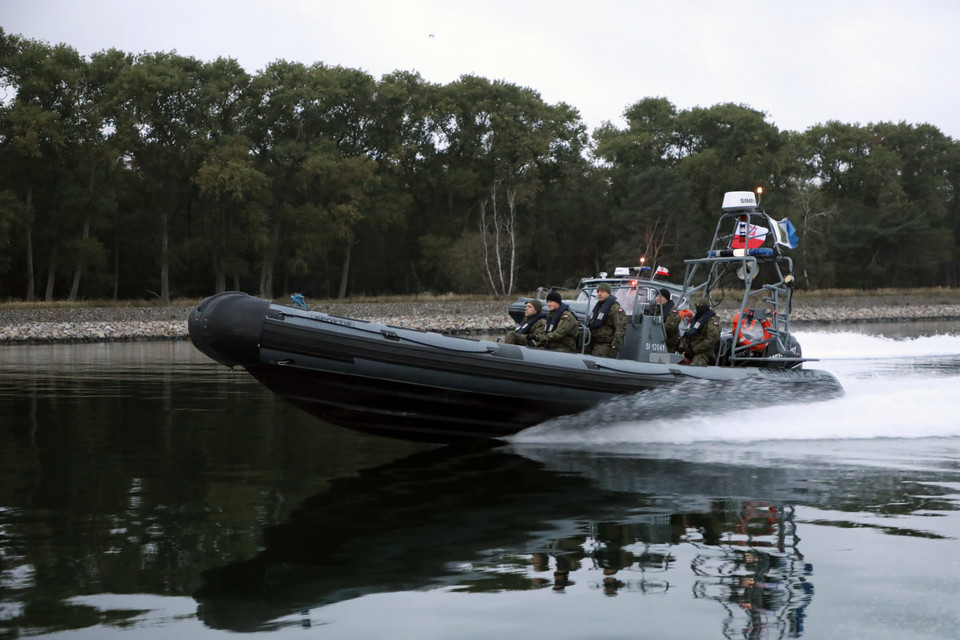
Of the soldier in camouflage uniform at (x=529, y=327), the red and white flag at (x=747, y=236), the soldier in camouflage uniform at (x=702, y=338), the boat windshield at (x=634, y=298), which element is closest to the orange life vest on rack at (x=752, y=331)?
the soldier in camouflage uniform at (x=702, y=338)

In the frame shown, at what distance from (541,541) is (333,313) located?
102 feet

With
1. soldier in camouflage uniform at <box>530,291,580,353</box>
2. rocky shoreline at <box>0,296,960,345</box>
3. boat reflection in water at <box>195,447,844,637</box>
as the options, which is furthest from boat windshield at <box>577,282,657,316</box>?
rocky shoreline at <box>0,296,960,345</box>

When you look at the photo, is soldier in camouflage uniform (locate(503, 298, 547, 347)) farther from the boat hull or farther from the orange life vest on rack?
the orange life vest on rack

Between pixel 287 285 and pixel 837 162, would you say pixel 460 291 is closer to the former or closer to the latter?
pixel 287 285

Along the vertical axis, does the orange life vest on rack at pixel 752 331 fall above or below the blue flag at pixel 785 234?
below

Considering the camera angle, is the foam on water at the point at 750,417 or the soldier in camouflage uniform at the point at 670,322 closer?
the foam on water at the point at 750,417

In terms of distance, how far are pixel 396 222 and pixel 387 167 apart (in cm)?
366

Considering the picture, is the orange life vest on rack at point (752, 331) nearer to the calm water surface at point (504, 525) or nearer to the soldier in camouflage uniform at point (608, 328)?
the calm water surface at point (504, 525)

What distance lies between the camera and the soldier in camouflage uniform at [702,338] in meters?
10.0

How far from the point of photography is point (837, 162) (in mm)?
66062

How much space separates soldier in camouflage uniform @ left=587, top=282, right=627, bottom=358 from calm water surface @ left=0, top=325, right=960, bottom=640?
0.67 m

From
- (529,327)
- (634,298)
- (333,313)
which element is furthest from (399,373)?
(333,313)

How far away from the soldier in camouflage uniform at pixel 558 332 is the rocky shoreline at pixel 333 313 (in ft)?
67.7

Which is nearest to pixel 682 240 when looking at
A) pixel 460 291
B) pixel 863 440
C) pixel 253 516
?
pixel 460 291
